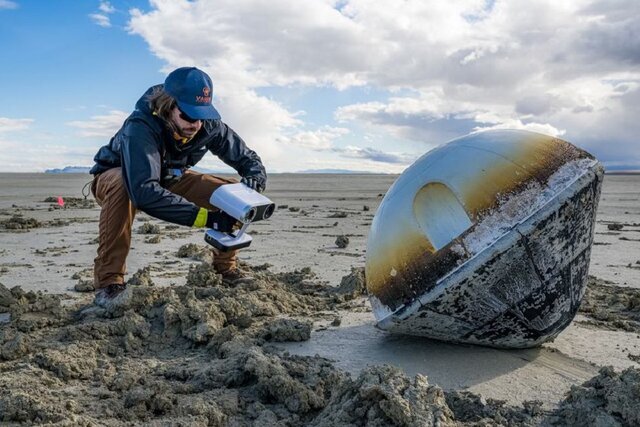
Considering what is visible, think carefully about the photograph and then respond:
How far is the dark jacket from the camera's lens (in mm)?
4234

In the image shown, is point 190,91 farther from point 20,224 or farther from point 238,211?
point 20,224

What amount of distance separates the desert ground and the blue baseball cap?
1.28m

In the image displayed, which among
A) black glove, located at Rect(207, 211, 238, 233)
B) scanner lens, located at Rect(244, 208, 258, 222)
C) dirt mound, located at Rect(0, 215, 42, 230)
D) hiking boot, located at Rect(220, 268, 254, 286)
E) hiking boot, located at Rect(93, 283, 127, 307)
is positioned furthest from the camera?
dirt mound, located at Rect(0, 215, 42, 230)

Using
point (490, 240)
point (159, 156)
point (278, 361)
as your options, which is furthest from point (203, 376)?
point (159, 156)

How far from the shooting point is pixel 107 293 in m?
4.62

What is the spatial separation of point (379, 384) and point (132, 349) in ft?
5.90

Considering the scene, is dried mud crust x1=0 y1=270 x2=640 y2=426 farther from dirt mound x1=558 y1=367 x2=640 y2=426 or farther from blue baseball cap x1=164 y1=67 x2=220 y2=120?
blue baseball cap x1=164 y1=67 x2=220 y2=120

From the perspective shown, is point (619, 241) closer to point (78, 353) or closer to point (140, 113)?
point (140, 113)

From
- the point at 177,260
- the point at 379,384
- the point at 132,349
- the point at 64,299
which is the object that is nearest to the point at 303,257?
the point at 177,260

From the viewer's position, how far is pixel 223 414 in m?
2.69

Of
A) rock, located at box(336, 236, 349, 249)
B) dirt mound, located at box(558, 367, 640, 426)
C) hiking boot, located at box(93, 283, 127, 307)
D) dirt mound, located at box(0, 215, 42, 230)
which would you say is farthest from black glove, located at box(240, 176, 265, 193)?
dirt mound, located at box(0, 215, 42, 230)

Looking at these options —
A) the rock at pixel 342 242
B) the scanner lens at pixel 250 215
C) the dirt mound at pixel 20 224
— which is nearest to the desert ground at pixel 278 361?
the scanner lens at pixel 250 215

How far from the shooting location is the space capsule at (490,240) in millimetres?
3031

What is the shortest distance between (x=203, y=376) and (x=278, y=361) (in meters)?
0.37
